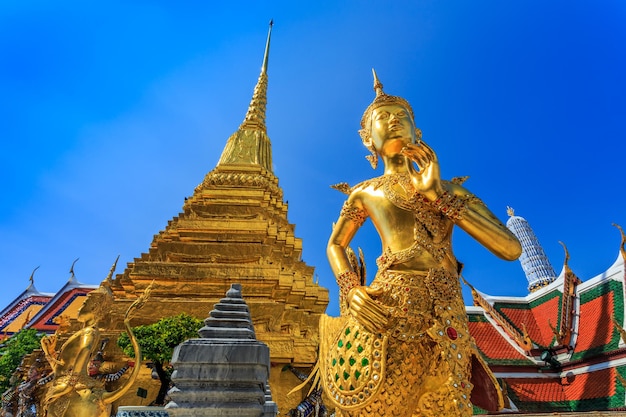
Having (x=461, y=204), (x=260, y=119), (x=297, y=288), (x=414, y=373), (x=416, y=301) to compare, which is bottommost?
(x=414, y=373)

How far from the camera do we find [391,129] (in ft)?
11.9

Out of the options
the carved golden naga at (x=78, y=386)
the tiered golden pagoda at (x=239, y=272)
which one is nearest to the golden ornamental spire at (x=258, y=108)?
the tiered golden pagoda at (x=239, y=272)

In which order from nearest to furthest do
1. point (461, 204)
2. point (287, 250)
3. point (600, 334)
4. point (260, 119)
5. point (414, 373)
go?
point (414, 373)
point (461, 204)
point (600, 334)
point (287, 250)
point (260, 119)

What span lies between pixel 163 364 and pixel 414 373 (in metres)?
7.06

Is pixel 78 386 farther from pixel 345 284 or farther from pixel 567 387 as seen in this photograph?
pixel 567 387

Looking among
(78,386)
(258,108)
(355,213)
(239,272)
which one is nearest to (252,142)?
(258,108)

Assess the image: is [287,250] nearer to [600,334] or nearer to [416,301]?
[600,334]

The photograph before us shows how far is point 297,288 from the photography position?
34.2 feet

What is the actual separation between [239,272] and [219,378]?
7.99 m

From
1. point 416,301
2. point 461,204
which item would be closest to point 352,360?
point 416,301

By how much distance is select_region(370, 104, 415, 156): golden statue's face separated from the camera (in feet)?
11.9

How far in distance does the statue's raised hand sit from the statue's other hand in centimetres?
86

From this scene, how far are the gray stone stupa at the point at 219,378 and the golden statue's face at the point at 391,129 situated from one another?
213 cm

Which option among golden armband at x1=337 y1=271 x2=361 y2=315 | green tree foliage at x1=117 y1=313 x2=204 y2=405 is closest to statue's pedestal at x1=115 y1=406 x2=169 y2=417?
green tree foliage at x1=117 y1=313 x2=204 y2=405
